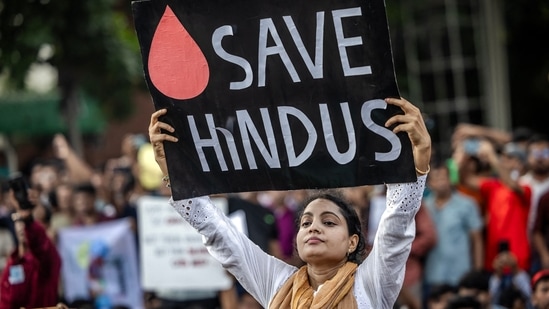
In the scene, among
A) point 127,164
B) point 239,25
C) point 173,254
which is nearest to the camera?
point 239,25

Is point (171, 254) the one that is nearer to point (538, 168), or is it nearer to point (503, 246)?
point (503, 246)

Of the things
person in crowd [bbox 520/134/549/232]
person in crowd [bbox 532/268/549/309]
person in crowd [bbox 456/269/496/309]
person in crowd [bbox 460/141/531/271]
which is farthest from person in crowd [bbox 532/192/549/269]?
person in crowd [bbox 532/268/549/309]

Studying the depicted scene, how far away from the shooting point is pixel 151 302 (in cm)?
1045

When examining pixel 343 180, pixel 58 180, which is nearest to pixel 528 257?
pixel 58 180

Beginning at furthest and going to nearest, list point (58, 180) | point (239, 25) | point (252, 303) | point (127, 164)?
point (127, 164)
point (58, 180)
point (252, 303)
point (239, 25)

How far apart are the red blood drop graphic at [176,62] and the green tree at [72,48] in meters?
5.40

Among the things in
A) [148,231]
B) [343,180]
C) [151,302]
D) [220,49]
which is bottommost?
[151,302]

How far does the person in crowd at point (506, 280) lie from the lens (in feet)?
27.6

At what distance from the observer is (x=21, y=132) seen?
62.7 ft

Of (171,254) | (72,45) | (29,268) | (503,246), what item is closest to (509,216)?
(503,246)

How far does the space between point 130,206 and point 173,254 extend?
0.77 metres

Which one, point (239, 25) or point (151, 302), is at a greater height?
point (239, 25)

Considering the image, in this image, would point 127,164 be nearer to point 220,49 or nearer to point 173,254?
point 173,254

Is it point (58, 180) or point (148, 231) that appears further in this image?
point (58, 180)
